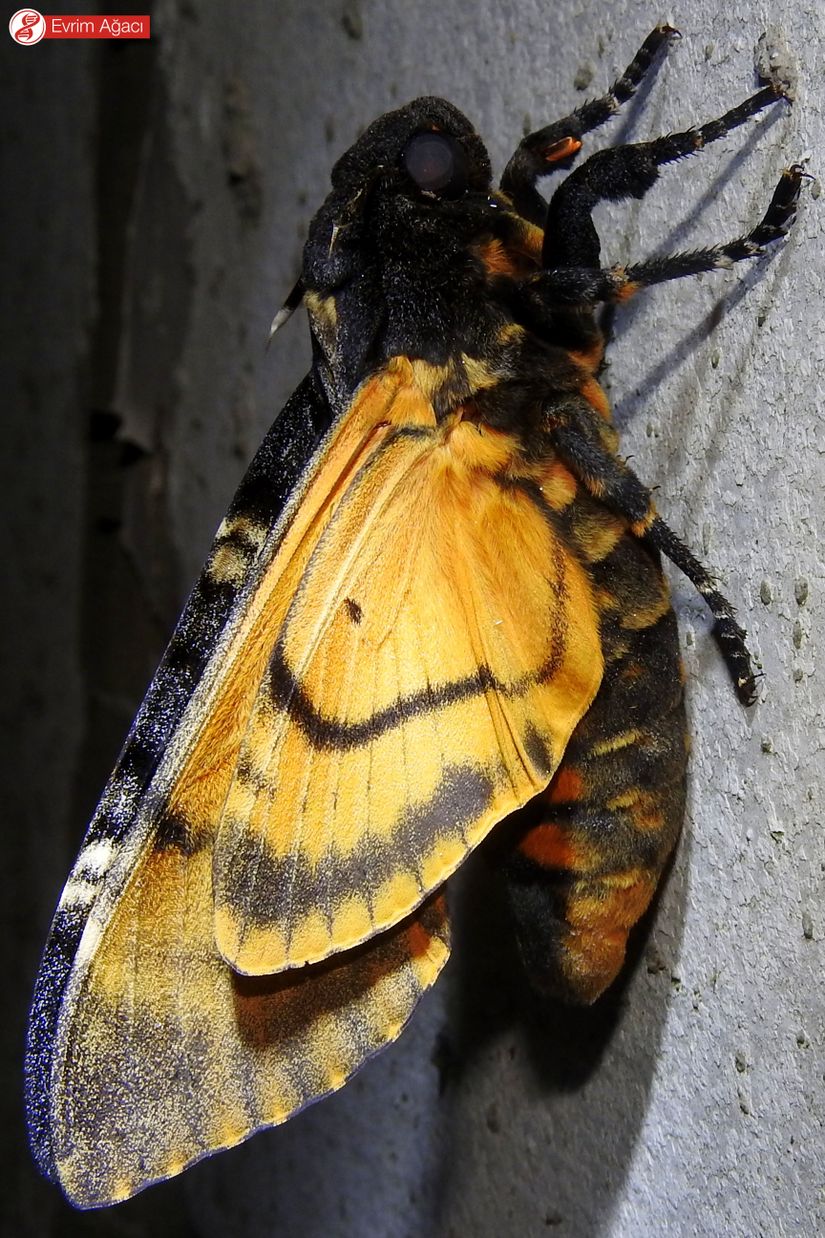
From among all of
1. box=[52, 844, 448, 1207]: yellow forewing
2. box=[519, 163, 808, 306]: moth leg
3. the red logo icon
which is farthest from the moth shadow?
the red logo icon

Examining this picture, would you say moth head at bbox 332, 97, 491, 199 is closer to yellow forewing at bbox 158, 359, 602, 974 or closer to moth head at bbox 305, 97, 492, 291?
moth head at bbox 305, 97, 492, 291

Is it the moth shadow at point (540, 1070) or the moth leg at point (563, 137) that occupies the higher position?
the moth leg at point (563, 137)

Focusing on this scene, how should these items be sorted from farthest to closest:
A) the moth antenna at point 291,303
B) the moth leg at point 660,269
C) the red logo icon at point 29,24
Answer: the red logo icon at point 29,24 → the moth antenna at point 291,303 → the moth leg at point 660,269

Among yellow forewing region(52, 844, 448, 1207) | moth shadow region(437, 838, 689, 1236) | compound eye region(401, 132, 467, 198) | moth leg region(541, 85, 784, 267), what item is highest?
compound eye region(401, 132, 467, 198)

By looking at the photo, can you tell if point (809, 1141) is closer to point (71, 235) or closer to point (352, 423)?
point (352, 423)

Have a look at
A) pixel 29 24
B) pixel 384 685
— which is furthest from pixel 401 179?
pixel 29 24

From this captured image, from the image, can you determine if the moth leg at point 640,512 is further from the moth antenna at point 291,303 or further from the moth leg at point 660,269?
the moth antenna at point 291,303

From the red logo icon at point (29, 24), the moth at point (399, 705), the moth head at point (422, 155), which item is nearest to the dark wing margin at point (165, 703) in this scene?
the moth at point (399, 705)
